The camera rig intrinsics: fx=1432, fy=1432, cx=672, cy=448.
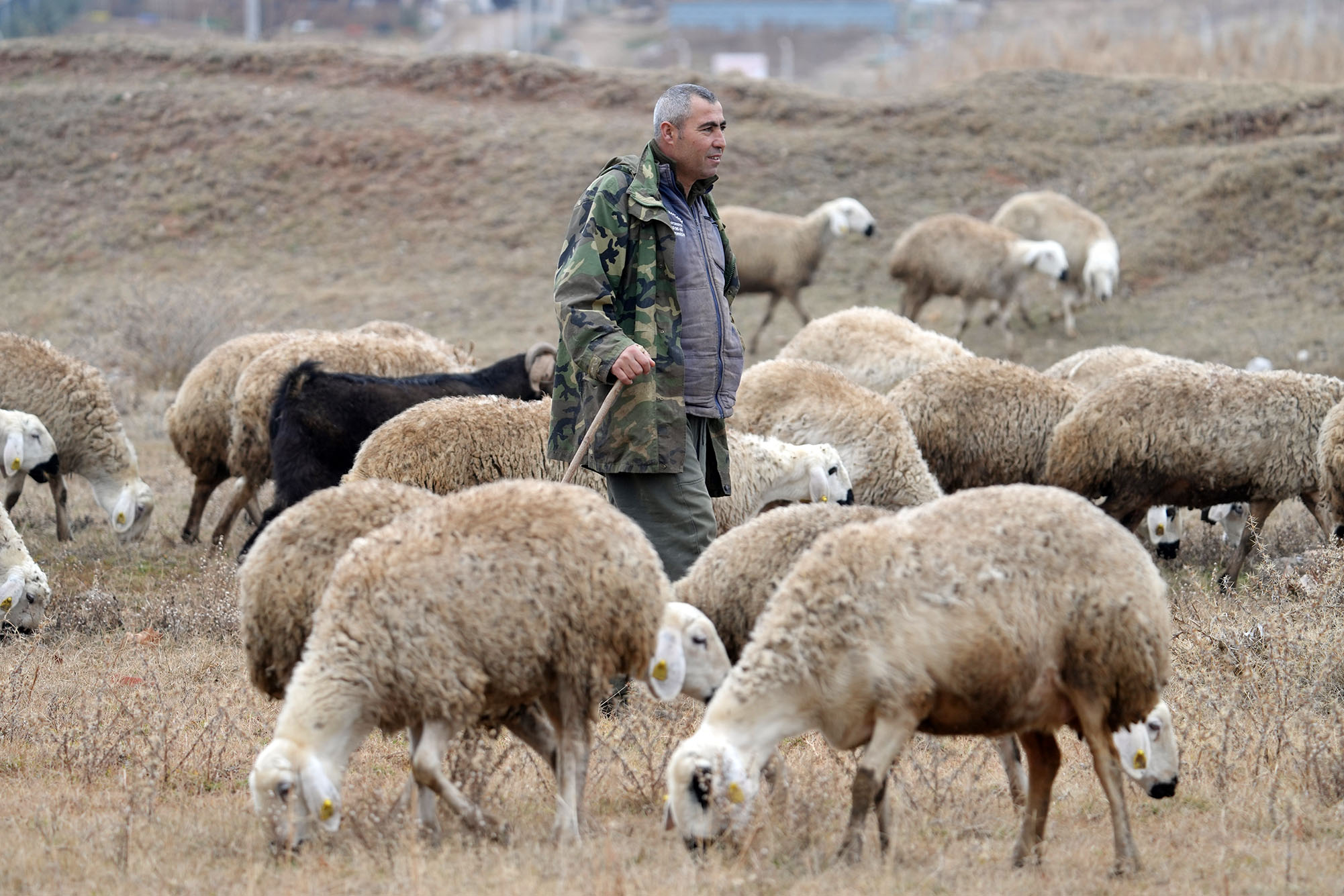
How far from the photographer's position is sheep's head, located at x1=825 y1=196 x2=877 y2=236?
701 inches

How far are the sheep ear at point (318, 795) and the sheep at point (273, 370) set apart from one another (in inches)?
196

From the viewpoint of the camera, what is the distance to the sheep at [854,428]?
802cm

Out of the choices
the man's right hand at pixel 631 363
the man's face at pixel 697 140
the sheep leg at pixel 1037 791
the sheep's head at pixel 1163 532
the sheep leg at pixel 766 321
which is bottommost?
the sheep leg at pixel 766 321

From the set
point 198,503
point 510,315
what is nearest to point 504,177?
point 510,315

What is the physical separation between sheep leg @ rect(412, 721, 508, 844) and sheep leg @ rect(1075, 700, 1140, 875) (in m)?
1.65

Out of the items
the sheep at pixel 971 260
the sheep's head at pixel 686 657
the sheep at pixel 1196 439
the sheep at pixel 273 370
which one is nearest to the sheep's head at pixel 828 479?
the sheep at pixel 1196 439

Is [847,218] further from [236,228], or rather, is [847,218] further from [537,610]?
[537,610]

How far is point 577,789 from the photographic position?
4.29 m

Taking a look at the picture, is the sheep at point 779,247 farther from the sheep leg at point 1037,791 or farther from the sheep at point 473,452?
the sheep leg at point 1037,791

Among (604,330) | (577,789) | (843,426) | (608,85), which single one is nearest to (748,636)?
(577,789)

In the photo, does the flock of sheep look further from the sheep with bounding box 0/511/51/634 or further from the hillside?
the hillside

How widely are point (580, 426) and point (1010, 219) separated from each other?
13903 millimetres

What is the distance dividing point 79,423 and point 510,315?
35.0 ft

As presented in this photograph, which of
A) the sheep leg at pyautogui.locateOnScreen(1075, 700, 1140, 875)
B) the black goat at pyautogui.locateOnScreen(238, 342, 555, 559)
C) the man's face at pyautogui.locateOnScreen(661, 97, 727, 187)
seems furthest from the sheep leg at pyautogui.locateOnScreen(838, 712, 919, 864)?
the black goat at pyautogui.locateOnScreen(238, 342, 555, 559)
